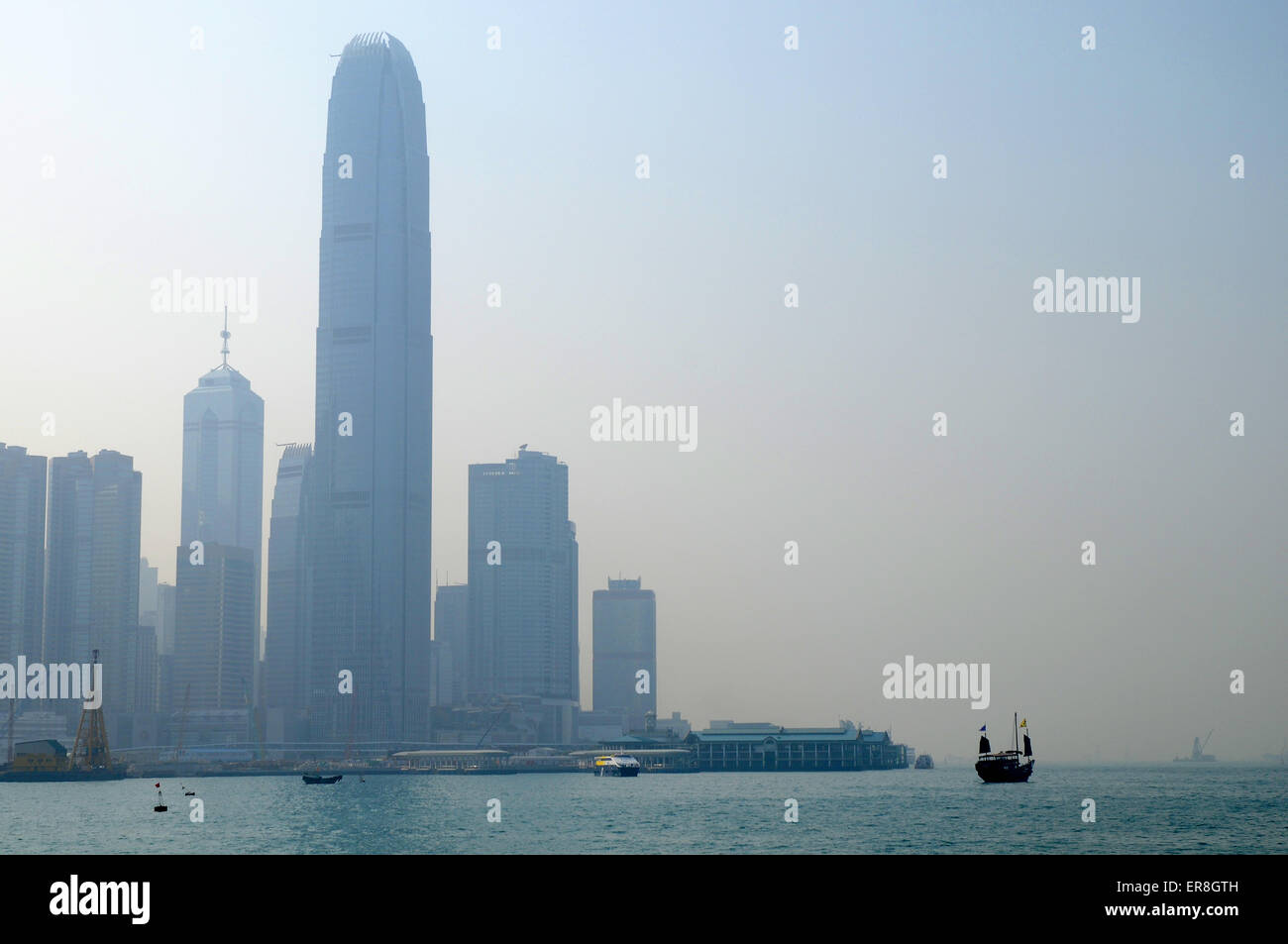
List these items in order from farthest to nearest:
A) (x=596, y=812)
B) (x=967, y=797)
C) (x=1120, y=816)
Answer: (x=967, y=797)
(x=596, y=812)
(x=1120, y=816)
